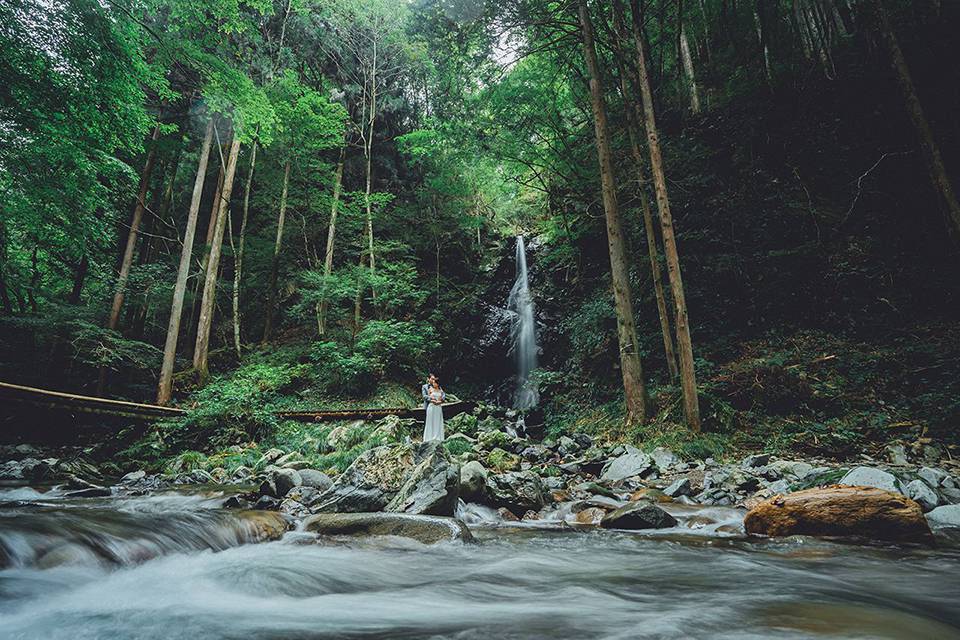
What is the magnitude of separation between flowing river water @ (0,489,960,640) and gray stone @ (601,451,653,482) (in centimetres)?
236

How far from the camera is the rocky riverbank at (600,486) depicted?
13.4 ft

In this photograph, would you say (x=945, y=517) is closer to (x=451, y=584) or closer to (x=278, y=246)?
(x=451, y=584)

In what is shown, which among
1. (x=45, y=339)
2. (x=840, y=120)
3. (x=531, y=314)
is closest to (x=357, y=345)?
(x=531, y=314)

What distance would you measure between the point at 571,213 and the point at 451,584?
14197 mm

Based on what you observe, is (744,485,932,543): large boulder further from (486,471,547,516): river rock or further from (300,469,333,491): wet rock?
(300,469,333,491): wet rock

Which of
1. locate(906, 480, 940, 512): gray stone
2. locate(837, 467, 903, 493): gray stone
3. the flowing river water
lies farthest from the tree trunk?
locate(906, 480, 940, 512): gray stone

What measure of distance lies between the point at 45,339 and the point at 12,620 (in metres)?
16.8

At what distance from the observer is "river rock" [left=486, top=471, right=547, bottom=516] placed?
5.38 meters

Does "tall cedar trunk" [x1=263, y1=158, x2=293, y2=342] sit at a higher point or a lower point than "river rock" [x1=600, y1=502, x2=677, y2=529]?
higher

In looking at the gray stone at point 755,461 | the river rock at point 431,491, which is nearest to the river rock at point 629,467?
the gray stone at point 755,461

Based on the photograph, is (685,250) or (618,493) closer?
(618,493)

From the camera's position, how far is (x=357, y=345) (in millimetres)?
15297

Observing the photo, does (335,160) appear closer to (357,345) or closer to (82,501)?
(357,345)

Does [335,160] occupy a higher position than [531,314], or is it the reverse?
[335,160]
